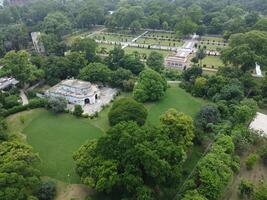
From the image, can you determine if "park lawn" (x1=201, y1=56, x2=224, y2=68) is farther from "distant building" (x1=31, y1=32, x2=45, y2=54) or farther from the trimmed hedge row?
"distant building" (x1=31, y1=32, x2=45, y2=54)

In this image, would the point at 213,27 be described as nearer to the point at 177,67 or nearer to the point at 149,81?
the point at 177,67

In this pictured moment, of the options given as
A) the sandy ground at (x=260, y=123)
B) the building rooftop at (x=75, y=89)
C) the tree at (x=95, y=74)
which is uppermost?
the tree at (x=95, y=74)

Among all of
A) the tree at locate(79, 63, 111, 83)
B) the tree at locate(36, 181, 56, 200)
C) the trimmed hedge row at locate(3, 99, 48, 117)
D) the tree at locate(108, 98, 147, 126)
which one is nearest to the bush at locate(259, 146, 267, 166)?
the tree at locate(108, 98, 147, 126)

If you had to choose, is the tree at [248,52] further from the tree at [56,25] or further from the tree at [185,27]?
the tree at [56,25]

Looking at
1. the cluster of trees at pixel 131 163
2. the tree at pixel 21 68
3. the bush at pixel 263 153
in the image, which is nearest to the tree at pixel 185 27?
the tree at pixel 21 68

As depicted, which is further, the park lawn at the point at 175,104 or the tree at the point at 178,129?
the park lawn at the point at 175,104

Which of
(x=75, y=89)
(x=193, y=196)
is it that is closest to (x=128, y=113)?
(x=75, y=89)

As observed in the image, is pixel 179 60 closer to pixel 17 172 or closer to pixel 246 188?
pixel 246 188
